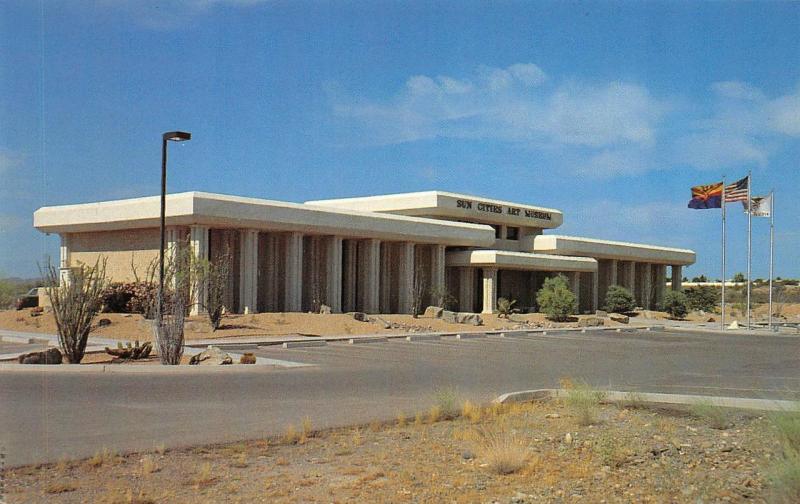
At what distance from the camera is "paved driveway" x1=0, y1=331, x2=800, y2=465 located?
10852 mm

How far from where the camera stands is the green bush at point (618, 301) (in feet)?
217

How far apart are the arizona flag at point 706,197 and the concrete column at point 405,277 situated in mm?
17020

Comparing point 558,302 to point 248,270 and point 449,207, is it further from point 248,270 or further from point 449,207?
point 248,270

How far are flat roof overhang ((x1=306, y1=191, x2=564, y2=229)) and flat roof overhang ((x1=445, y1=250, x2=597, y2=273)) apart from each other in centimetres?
347

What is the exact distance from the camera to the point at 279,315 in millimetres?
40375

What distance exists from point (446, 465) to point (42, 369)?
39.9 feet

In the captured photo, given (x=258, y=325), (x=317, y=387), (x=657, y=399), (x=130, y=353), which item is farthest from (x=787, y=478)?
(x=258, y=325)

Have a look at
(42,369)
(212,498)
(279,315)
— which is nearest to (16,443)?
(212,498)

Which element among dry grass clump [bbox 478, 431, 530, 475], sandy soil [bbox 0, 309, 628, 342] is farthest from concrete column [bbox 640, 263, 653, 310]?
dry grass clump [bbox 478, 431, 530, 475]

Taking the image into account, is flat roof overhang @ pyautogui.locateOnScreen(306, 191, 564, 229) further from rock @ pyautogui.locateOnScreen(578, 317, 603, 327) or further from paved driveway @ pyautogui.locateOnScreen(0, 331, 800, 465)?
paved driveway @ pyautogui.locateOnScreen(0, 331, 800, 465)

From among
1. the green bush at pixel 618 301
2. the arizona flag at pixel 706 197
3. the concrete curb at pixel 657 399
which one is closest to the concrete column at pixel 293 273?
the arizona flag at pixel 706 197

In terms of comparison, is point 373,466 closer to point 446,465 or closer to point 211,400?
point 446,465

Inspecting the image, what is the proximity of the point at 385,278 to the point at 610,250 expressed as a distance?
2431 cm

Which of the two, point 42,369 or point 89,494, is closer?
point 89,494
